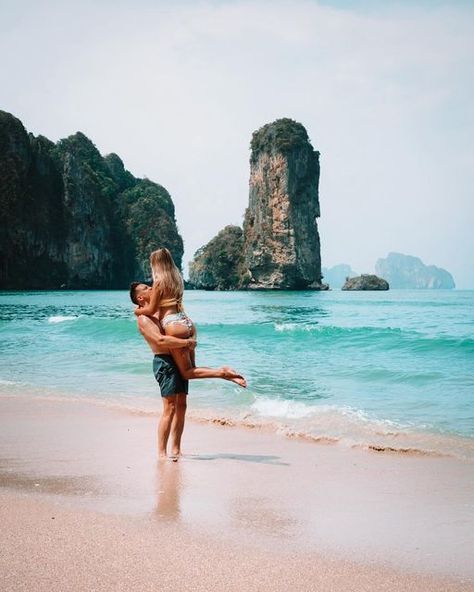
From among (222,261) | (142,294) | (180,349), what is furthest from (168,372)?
(222,261)

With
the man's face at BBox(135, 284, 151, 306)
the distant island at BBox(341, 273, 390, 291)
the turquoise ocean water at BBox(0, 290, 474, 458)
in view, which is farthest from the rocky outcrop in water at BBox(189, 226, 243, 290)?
the man's face at BBox(135, 284, 151, 306)

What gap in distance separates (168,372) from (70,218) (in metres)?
98.9

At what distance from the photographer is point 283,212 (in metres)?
90.7

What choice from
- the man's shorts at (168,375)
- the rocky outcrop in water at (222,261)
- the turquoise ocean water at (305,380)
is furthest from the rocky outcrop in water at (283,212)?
the man's shorts at (168,375)

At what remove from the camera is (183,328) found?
504 cm

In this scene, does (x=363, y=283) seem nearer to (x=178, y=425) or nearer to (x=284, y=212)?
(x=284, y=212)

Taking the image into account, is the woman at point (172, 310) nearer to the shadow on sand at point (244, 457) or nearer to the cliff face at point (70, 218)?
the shadow on sand at point (244, 457)

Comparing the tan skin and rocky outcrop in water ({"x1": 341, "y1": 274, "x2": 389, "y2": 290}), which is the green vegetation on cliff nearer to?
rocky outcrop in water ({"x1": 341, "y1": 274, "x2": 389, "y2": 290})

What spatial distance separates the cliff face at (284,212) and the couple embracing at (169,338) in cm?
8432

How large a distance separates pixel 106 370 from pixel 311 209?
8382cm

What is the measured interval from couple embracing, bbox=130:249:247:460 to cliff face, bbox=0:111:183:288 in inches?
3434

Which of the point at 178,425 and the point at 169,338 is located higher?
the point at 169,338

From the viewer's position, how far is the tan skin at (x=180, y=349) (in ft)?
16.4

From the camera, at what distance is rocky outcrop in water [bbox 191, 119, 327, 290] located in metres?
90.1
